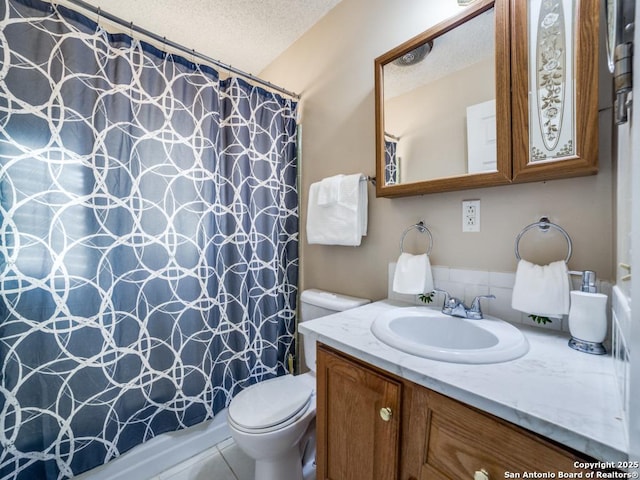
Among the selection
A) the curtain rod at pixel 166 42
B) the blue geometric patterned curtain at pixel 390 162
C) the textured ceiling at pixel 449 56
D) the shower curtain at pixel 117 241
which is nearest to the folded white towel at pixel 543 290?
the blue geometric patterned curtain at pixel 390 162

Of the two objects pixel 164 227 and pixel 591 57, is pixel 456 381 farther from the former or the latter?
pixel 164 227

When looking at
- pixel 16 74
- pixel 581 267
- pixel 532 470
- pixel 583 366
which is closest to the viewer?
pixel 532 470

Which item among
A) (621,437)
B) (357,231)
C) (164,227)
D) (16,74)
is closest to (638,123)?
(621,437)

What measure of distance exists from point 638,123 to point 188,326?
1.65 metres

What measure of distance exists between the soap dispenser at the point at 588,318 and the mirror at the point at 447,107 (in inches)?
15.6

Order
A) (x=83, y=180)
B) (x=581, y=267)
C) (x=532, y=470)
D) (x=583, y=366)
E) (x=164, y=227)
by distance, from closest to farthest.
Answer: (x=532, y=470)
(x=583, y=366)
(x=581, y=267)
(x=83, y=180)
(x=164, y=227)

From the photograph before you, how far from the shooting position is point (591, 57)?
2.47 feet

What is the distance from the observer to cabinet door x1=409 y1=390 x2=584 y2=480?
1.63ft

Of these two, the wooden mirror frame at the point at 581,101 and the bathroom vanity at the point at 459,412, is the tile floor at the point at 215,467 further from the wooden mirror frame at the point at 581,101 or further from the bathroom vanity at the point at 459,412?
the wooden mirror frame at the point at 581,101

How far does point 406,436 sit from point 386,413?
7 cm

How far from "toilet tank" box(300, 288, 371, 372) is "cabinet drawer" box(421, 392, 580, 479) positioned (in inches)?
28.4

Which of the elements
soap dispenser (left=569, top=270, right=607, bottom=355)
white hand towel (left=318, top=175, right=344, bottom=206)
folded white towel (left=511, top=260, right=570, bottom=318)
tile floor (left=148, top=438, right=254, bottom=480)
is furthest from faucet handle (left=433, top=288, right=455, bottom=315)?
tile floor (left=148, top=438, right=254, bottom=480)

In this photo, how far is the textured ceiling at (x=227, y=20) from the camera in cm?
154

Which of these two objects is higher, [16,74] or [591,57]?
[16,74]
